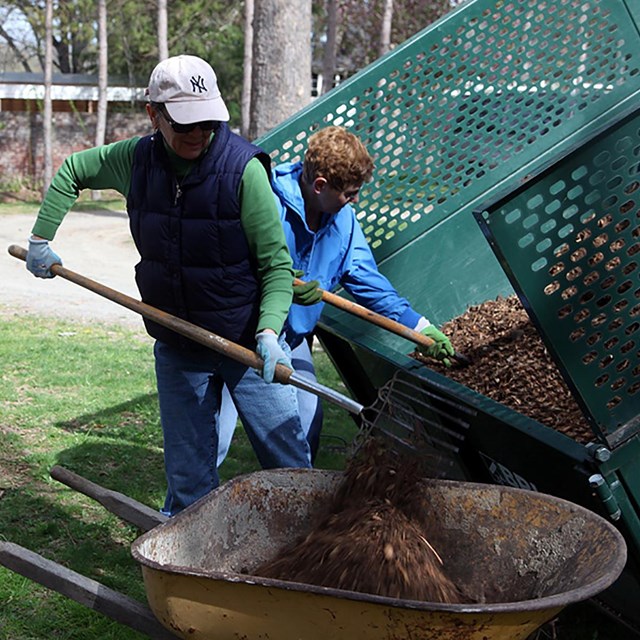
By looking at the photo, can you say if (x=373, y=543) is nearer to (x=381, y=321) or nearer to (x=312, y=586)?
(x=312, y=586)

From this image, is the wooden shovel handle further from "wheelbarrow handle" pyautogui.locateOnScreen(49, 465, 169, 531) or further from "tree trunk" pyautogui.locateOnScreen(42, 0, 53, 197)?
"tree trunk" pyautogui.locateOnScreen(42, 0, 53, 197)

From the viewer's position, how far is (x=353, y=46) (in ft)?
91.5

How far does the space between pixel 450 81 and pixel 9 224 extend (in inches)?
576

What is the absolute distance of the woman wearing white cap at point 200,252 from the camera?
2979 millimetres

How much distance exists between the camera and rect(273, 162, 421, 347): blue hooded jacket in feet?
11.6

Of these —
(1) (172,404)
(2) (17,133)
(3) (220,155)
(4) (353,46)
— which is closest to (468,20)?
(3) (220,155)

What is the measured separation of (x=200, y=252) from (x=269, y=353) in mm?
399

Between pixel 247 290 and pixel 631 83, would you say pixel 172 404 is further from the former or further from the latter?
pixel 631 83

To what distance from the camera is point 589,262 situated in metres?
2.69

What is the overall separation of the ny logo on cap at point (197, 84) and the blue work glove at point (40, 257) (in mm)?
892

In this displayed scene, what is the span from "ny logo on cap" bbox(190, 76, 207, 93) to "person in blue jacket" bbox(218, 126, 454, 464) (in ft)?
1.97

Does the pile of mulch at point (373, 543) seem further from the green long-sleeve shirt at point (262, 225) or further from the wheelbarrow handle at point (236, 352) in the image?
the green long-sleeve shirt at point (262, 225)

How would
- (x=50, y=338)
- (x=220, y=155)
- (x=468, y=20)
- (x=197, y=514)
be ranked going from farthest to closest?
(x=50, y=338) < (x=468, y=20) < (x=220, y=155) < (x=197, y=514)

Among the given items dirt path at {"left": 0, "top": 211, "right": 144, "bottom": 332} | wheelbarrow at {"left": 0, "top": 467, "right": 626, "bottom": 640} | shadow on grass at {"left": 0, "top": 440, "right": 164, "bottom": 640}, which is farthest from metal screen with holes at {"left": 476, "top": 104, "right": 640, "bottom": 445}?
dirt path at {"left": 0, "top": 211, "right": 144, "bottom": 332}
